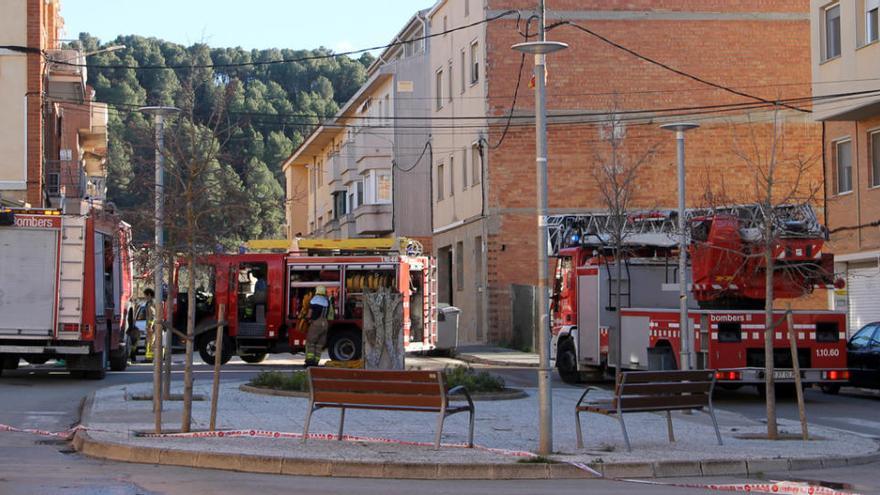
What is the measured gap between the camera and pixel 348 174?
6375 cm

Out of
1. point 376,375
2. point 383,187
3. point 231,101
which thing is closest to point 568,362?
point 231,101

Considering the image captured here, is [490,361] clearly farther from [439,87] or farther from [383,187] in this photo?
[383,187]

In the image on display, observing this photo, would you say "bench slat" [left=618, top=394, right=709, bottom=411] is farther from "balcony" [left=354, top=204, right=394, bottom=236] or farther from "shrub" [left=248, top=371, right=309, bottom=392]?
"balcony" [left=354, top=204, right=394, bottom=236]

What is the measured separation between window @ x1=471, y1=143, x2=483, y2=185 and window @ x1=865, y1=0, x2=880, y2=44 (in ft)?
50.4

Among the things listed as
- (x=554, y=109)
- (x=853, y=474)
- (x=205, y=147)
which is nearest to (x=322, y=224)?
(x=554, y=109)

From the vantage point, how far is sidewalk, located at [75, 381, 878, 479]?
12.3m

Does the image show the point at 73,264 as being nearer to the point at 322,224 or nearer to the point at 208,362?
the point at 208,362

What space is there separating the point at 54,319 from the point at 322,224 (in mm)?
53055

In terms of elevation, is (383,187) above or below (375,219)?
above

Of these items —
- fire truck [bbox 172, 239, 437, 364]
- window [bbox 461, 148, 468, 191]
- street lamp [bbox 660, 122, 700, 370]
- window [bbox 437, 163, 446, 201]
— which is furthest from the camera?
window [bbox 437, 163, 446, 201]

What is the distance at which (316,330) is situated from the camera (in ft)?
98.9

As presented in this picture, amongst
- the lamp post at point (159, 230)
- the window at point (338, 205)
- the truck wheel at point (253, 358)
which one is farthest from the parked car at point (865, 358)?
the window at point (338, 205)

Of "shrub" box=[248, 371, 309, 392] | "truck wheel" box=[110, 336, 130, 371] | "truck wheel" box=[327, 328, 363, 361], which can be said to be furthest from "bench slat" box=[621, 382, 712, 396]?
"truck wheel" box=[110, 336, 130, 371]

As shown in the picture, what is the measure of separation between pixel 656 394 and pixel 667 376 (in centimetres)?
33
